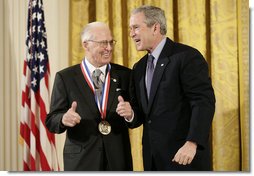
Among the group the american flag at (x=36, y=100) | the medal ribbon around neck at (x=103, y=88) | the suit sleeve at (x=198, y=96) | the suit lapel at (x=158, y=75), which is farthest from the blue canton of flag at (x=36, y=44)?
the suit sleeve at (x=198, y=96)

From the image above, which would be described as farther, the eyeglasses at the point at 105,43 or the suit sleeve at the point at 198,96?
the eyeglasses at the point at 105,43

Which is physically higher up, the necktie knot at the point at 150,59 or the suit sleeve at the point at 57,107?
the necktie knot at the point at 150,59

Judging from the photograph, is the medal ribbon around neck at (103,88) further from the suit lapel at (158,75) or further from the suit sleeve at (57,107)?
the suit lapel at (158,75)

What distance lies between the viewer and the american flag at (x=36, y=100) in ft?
7.95

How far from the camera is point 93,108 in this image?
238cm

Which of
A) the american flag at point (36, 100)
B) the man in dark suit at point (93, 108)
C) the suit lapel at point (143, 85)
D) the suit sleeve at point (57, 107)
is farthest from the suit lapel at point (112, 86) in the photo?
the american flag at point (36, 100)

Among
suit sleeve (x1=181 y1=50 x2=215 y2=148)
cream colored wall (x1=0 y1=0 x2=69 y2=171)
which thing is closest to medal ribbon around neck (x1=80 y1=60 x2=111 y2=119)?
cream colored wall (x1=0 y1=0 x2=69 y2=171)

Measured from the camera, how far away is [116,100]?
7.88 ft

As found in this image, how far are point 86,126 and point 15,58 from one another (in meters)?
0.55

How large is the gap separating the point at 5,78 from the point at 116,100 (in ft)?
2.09

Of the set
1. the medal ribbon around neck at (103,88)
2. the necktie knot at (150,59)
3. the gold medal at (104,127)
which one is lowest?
the gold medal at (104,127)

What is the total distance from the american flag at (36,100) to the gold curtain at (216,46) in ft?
0.62

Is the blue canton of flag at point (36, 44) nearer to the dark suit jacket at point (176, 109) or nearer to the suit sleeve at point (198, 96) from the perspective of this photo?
the dark suit jacket at point (176, 109)

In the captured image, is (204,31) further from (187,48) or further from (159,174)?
(159,174)
